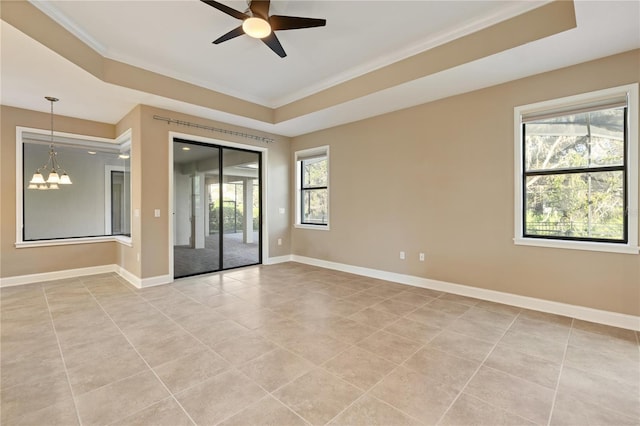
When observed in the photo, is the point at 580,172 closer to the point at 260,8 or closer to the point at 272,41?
the point at 272,41

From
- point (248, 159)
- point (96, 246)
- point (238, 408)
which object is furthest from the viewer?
point (248, 159)

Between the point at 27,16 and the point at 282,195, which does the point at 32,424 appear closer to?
the point at 27,16

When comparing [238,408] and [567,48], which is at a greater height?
[567,48]

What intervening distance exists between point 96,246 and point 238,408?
5.19 meters

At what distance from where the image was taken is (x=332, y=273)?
5.43 m

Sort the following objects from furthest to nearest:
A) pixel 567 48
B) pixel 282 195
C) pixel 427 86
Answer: pixel 282 195 < pixel 427 86 < pixel 567 48

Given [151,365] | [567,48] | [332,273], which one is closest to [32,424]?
[151,365]

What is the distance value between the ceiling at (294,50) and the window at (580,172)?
0.55 m

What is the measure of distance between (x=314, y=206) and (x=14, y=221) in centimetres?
512

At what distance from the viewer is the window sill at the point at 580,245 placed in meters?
2.97

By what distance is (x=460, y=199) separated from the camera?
4.10 metres

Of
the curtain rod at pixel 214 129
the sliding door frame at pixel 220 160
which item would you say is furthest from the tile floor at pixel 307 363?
the curtain rod at pixel 214 129

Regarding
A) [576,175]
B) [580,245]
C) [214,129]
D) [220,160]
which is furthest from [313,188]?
[580,245]

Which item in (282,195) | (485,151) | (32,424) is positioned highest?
(485,151)
